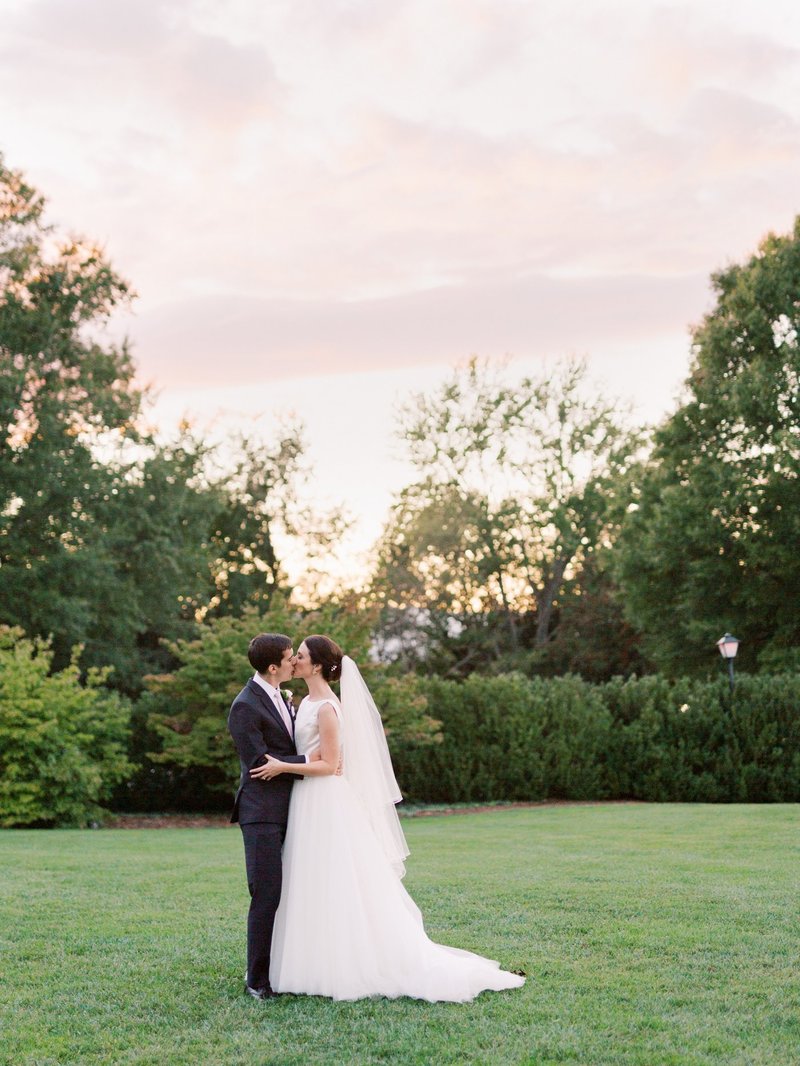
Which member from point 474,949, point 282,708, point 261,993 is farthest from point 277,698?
point 474,949

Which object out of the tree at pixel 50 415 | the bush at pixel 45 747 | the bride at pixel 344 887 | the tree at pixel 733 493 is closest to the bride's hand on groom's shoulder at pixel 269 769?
the bride at pixel 344 887

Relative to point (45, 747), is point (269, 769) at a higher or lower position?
higher

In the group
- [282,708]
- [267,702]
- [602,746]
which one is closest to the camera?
[267,702]

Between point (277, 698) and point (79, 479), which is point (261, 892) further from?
point (79, 479)

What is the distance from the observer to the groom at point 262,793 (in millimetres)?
6250

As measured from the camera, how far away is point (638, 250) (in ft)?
72.5

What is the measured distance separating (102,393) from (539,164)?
18011 millimetres

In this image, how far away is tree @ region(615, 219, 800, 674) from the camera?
3152 cm

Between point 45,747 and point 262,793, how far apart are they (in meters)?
13.8

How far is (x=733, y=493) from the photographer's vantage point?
31.8 meters

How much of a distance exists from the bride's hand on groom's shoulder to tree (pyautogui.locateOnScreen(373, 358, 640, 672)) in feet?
134

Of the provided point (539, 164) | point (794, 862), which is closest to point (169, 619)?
point (539, 164)

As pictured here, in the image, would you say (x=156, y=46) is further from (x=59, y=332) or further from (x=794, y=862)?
(x=59, y=332)

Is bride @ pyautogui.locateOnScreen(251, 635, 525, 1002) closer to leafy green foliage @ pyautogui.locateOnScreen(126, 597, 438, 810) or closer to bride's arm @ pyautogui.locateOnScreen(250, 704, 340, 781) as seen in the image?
bride's arm @ pyautogui.locateOnScreen(250, 704, 340, 781)
